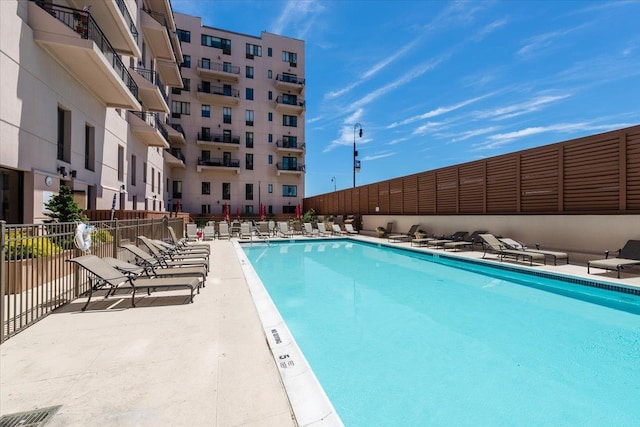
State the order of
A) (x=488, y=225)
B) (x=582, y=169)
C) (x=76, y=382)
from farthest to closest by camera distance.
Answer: (x=488, y=225)
(x=582, y=169)
(x=76, y=382)

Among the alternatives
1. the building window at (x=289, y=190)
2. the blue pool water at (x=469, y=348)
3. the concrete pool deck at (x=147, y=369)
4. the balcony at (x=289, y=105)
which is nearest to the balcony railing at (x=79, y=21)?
the concrete pool deck at (x=147, y=369)

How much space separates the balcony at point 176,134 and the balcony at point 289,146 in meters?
10.2

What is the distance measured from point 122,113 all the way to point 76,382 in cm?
1614

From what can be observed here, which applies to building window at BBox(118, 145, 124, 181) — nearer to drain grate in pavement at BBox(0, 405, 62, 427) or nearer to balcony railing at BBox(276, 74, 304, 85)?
drain grate in pavement at BBox(0, 405, 62, 427)

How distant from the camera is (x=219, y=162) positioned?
33.3m

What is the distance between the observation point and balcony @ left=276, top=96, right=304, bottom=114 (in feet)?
116

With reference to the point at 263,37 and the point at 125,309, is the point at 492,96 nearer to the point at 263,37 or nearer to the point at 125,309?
the point at 125,309

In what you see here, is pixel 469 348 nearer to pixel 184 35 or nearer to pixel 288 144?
pixel 288 144

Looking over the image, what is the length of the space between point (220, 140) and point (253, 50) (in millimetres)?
11673

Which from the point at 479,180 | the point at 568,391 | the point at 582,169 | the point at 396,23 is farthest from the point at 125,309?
the point at 396,23

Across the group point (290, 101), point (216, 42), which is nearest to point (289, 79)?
point (290, 101)

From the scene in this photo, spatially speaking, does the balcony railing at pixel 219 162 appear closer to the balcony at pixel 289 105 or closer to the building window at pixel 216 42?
the balcony at pixel 289 105

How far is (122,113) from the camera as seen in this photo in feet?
49.7

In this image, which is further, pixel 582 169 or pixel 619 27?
pixel 582 169
